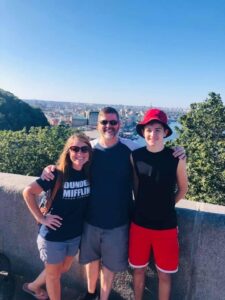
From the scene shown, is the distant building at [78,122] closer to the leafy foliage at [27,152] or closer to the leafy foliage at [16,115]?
the leafy foliage at [16,115]

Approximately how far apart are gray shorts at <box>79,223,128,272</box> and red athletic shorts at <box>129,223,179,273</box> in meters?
0.08

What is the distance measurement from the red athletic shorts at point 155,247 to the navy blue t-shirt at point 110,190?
0.19m

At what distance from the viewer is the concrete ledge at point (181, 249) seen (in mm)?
2766

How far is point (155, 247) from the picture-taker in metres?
2.78

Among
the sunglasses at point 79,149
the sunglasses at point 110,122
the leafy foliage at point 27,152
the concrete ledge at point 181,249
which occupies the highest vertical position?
the sunglasses at point 110,122

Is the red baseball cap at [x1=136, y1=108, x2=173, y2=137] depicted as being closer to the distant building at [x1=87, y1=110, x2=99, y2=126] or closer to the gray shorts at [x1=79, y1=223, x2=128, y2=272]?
the distant building at [x1=87, y1=110, x2=99, y2=126]

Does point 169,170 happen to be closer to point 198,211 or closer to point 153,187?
point 153,187

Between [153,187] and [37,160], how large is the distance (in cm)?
1871

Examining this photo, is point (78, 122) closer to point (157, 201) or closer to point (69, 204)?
point (69, 204)

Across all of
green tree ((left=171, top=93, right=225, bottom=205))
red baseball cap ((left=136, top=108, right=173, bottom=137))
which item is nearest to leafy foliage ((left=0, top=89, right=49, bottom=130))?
green tree ((left=171, top=93, right=225, bottom=205))

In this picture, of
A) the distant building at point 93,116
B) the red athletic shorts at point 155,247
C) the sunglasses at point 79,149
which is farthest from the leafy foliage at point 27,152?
the red athletic shorts at point 155,247

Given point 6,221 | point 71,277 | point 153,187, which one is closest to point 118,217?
point 153,187

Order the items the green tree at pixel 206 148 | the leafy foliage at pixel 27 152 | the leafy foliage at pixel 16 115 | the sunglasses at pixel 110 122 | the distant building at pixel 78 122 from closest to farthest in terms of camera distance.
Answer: the sunglasses at pixel 110 122, the green tree at pixel 206 148, the leafy foliage at pixel 27 152, the leafy foliage at pixel 16 115, the distant building at pixel 78 122

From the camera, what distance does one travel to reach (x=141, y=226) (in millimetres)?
2771
